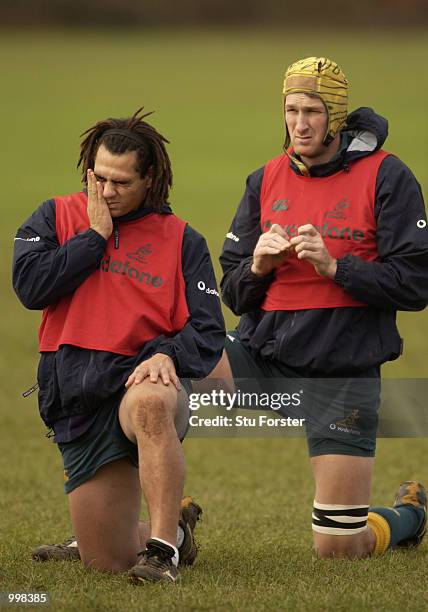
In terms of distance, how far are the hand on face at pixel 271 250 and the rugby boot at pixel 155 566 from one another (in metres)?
1.38

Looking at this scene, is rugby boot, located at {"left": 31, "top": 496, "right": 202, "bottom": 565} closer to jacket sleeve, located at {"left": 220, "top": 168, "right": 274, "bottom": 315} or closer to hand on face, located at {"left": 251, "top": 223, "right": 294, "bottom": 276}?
jacket sleeve, located at {"left": 220, "top": 168, "right": 274, "bottom": 315}

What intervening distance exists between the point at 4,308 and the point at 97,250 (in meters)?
10.1

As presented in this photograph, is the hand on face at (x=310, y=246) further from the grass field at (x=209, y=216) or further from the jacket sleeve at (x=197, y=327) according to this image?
the grass field at (x=209, y=216)

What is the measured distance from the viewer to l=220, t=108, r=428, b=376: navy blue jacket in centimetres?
575

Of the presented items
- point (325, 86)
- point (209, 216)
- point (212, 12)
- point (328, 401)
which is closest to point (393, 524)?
point (328, 401)

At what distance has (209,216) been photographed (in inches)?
914

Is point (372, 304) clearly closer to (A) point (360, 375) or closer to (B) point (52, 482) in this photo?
(A) point (360, 375)

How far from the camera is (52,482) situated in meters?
8.15

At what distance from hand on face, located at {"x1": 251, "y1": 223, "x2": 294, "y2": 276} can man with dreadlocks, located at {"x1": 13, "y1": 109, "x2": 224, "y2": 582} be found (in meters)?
0.34

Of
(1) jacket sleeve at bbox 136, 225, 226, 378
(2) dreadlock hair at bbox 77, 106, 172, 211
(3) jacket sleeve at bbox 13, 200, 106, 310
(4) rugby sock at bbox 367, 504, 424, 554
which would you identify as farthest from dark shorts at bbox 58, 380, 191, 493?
(4) rugby sock at bbox 367, 504, 424, 554

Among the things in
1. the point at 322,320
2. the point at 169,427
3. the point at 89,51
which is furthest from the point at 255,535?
the point at 89,51

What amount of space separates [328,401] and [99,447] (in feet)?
3.69

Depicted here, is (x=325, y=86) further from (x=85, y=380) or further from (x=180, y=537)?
(x=180, y=537)

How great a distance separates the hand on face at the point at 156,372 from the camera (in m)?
5.10
